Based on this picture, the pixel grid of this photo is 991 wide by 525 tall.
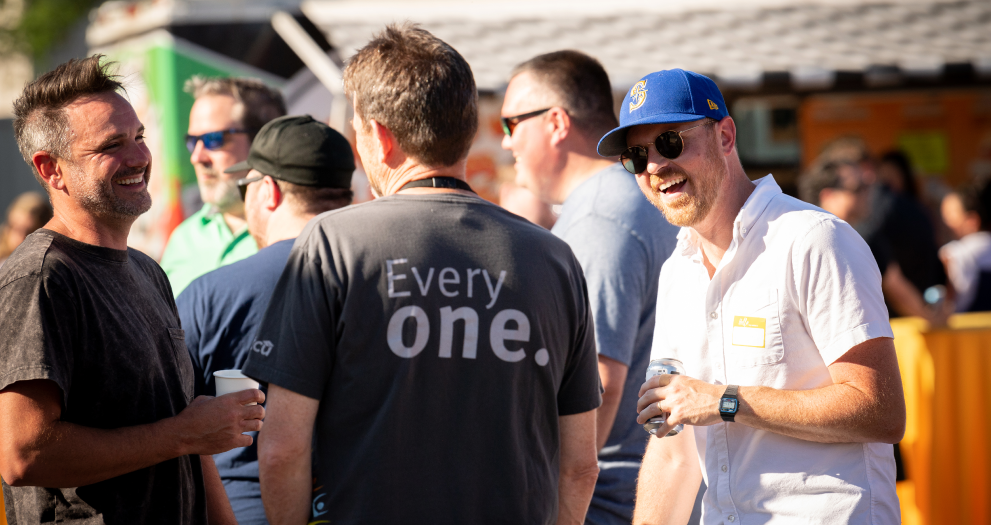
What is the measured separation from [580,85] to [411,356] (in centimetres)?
186

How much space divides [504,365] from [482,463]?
0.24 meters

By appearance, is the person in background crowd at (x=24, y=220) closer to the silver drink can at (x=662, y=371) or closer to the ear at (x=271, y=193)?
the ear at (x=271, y=193)

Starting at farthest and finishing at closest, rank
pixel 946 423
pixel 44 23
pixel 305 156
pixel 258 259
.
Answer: pixel 44 23 → pixel 946 423 → pixel 305 156 → pixel 258 259

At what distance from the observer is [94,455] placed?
1.90m

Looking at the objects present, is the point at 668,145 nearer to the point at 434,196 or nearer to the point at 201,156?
the point at 434,196

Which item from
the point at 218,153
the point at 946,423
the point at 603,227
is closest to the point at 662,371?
the point at 603,227

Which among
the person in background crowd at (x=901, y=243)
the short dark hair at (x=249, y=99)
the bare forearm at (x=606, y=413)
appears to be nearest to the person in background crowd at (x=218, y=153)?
the short dark hair at (x=249, y=99)

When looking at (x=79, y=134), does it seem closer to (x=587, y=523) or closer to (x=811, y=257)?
(x=811, y=257)

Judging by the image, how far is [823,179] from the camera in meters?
5.62

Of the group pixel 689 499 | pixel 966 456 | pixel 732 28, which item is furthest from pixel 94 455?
pixel 732 28

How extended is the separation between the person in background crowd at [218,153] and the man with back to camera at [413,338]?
2.25 meters

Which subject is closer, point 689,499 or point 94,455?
point 94,455

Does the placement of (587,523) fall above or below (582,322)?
below

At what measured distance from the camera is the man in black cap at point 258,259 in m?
2.78
